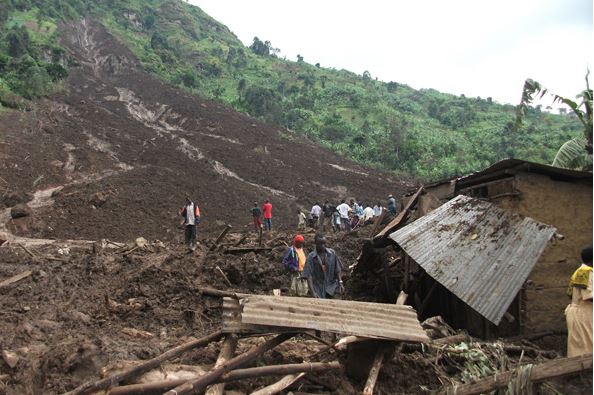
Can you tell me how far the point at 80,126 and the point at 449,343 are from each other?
27609 millimetres

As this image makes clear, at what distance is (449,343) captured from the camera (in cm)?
474

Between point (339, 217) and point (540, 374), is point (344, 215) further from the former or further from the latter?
point (540, 374)

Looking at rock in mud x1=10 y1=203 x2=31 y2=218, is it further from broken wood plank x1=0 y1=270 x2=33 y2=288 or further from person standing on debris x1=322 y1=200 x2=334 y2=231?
person standing on debris x1=322 y1=200 x2=334 y2=231

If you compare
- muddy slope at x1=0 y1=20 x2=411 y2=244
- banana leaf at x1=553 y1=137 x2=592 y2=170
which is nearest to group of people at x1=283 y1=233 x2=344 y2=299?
banana leaf at x1=553 y1=137 x2=592 y2=170

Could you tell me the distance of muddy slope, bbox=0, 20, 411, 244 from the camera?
1742cm

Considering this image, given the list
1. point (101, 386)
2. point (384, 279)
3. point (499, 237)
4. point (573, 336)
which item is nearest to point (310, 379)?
point (101, 386)

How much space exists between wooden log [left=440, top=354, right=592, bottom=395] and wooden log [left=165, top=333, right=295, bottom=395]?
1414 millimetres

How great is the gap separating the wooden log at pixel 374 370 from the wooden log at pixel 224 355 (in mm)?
1037

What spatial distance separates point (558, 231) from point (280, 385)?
445 centimetres

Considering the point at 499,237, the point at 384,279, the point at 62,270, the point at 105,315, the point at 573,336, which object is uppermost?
the point at 499,237

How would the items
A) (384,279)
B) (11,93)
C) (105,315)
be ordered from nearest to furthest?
1. (105,315)
2. (384,279)
3. (11,93)

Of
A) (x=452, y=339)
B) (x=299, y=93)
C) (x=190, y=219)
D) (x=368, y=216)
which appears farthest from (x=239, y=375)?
(x=299, y=93)

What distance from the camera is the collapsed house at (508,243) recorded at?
5.26 meters

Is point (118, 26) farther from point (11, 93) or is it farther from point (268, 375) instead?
point (268, 375)
